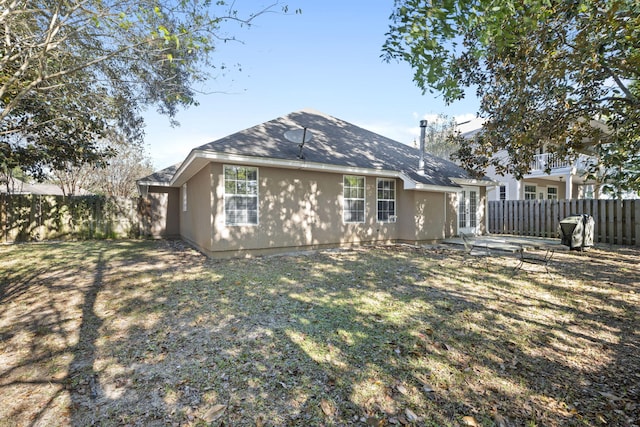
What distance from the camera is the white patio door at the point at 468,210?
14125 mm

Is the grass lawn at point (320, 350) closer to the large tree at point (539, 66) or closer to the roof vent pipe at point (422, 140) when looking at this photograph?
the large tree at point (539, 66)

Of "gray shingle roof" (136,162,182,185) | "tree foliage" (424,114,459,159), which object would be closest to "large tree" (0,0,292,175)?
"gray shingle roof" (136,162,182,185)

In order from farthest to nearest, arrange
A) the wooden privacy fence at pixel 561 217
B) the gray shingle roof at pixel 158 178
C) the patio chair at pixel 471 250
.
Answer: the gray shingle roof at pixel 158 178
the wooden privacy fence at pixel 561 217
the patio chair at pixel 471 250

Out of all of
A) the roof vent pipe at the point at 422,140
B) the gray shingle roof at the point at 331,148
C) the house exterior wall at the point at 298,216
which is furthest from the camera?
the roof vent pipe at the point at 422,140

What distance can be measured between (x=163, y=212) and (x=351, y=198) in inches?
411

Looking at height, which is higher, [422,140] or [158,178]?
[422,140]

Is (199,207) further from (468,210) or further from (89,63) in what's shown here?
(468,210)

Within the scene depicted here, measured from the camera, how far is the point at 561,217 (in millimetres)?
13586

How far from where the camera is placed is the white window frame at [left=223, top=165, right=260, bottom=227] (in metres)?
8.80

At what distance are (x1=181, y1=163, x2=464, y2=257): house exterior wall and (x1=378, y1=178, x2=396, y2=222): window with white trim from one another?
195 mm

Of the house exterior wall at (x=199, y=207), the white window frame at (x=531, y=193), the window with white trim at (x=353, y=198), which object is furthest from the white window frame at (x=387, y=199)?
the white window frame at (x=531, y=193)

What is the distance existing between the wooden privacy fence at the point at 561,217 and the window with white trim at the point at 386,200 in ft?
25.4

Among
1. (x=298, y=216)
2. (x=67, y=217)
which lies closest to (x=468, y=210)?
(x=298, y=216)

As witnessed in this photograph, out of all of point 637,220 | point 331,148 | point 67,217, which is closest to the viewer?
point 637,220
